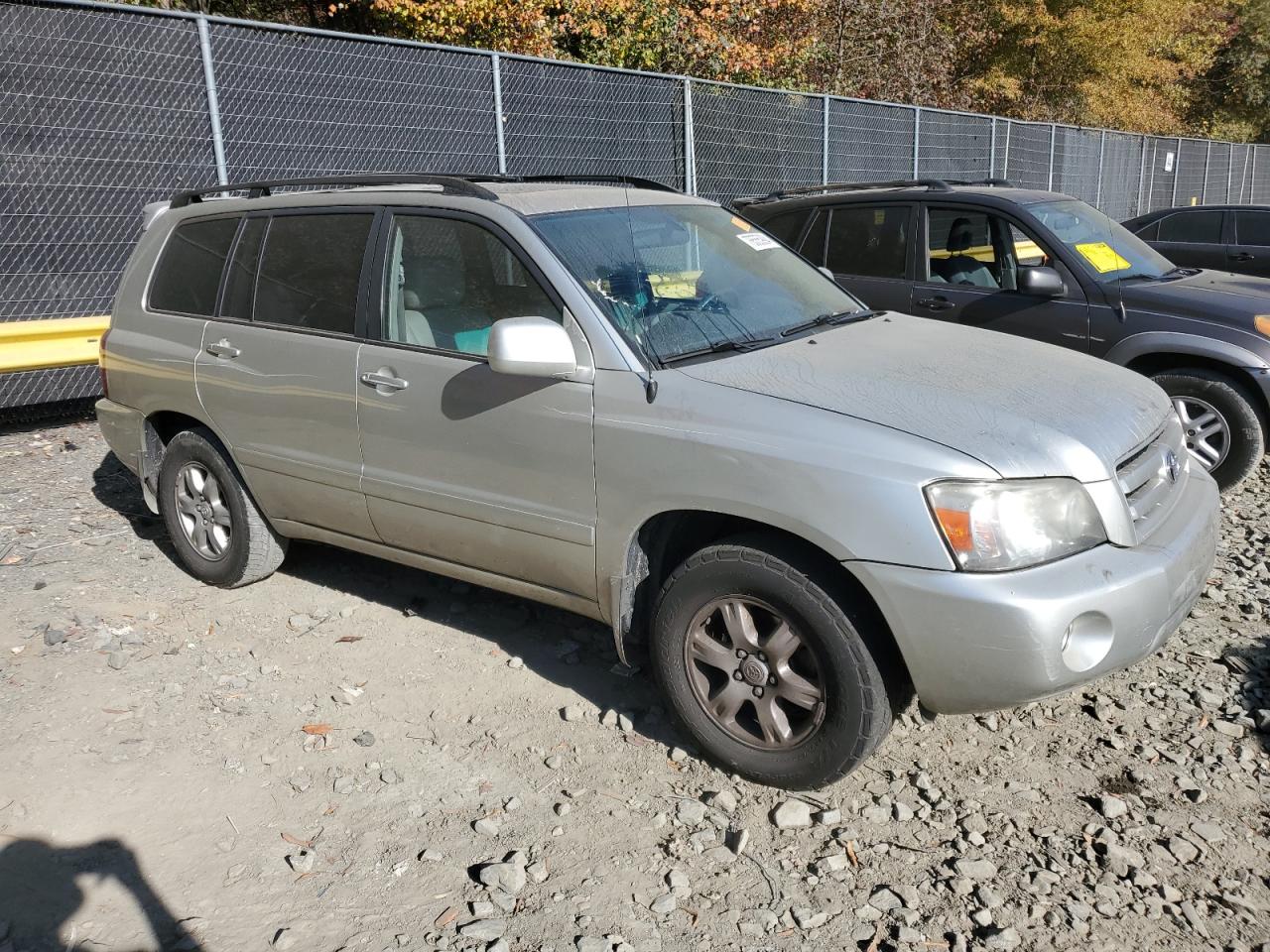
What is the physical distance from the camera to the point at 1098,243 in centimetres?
707

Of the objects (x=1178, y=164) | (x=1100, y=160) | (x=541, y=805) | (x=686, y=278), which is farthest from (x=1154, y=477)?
(x=1178, y=164)

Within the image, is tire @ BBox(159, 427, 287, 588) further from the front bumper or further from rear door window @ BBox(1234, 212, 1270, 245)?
rear door window @ BBox(1234, 212, 1270, 245)

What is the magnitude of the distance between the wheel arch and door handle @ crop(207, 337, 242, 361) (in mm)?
2123

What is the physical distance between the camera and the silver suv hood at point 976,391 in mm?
3137

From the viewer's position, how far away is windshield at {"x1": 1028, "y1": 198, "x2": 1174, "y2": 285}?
6.82 m

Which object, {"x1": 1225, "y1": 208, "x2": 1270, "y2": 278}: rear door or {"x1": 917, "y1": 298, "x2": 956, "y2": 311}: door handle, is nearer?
{"x1": 917, "y1": 298, "x2": 956, "y2": 311}: door handle

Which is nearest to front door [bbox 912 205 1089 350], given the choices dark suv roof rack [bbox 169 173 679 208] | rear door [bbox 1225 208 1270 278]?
dark suv roof rack [bbox 169 173 679 208]

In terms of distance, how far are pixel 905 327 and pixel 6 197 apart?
6258mm

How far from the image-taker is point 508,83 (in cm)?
976

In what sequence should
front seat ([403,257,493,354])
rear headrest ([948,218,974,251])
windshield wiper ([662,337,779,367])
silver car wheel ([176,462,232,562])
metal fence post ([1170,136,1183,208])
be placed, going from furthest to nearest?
1. metal fence post ([1170,136,1183,208])
2. rear headrest ([948,218,974,251])
3. silver car wheel ([176,462,232,562])
4. front seat ([403,257,493,354])
5. windshield wiper ([662,337,779,367])

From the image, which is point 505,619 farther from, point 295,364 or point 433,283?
point 433,283

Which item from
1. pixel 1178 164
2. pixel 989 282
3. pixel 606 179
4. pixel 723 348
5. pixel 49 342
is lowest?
pixel 1178 164

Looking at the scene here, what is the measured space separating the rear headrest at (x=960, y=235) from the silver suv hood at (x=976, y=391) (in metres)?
3.10

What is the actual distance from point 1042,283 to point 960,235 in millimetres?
794
